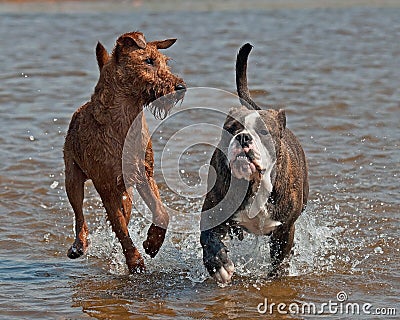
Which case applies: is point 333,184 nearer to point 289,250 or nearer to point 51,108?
point 289,250

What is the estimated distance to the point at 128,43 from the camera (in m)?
6.22

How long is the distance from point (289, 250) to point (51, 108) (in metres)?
6.11

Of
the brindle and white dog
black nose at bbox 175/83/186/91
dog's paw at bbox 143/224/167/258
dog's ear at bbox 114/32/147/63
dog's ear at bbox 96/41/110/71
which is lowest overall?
dog's paw at bbox 143/224/167/258

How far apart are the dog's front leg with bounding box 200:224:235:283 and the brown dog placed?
493mm

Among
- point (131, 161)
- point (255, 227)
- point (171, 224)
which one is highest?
point (131, 161)

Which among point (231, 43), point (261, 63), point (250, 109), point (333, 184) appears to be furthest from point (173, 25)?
point (250, 109)

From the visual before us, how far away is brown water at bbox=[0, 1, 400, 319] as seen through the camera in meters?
6.31

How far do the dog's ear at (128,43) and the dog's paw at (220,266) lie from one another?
1579 mm

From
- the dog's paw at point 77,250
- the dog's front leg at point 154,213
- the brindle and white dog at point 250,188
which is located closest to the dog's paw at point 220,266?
the brindle and white dog at point 250,188

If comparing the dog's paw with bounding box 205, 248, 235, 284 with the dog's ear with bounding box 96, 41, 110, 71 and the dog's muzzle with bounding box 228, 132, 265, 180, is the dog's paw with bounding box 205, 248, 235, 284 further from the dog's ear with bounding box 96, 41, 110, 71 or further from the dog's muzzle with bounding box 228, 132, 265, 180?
the dog's ear with bounding box 96, 41, 110, 71

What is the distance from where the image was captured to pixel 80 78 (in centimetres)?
1395

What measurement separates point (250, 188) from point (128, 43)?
1361 mm

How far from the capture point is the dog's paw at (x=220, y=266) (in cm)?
618

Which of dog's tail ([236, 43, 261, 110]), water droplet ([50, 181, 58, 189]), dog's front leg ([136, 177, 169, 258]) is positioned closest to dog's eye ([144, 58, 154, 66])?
dog's tail ([236, 43, 261, 110])
